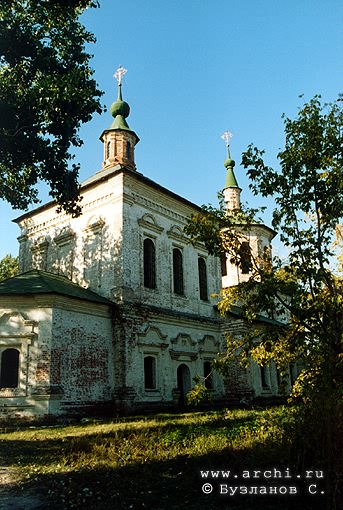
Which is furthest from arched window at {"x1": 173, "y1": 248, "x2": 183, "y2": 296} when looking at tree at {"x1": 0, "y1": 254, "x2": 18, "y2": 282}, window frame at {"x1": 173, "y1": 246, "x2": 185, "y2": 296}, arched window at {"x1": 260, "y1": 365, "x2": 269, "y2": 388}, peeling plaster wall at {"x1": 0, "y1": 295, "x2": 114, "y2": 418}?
tree at {"x1": 0, "y1": 254, "x2": 18, "y2": 282}

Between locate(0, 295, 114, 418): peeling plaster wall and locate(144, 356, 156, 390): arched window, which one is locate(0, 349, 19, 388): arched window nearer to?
locate(0, 295, 114, 418): peeling plaster wall

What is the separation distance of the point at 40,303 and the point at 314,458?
10889 mm

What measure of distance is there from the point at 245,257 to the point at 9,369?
9274mm

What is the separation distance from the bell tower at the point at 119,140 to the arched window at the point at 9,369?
979cm

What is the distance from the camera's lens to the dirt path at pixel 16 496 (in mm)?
4730

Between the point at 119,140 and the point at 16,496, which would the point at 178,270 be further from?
the point at 16,496

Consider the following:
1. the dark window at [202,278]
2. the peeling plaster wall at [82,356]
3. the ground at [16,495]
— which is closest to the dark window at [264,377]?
the dark window at [202,278]

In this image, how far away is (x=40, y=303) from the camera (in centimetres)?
Answer: 1375

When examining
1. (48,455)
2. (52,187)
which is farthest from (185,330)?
(48,455)

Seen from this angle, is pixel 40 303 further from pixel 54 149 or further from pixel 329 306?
pixel 329 306

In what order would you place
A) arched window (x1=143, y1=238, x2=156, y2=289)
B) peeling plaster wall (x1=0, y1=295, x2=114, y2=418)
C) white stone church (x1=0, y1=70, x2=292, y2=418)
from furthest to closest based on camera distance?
arched window (x1=143, y1=238, x2=156, y2=289) < white stone church (x1=0, y1=70, x2=292, y2=418) < peeling plaster wall (x1=0, y1=295, x2=114, y2=418)

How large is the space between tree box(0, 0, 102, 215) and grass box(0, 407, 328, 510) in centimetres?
793

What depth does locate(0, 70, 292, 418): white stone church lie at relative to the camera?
1352 centimetres

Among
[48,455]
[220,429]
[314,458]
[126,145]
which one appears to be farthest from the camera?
[126,145]
